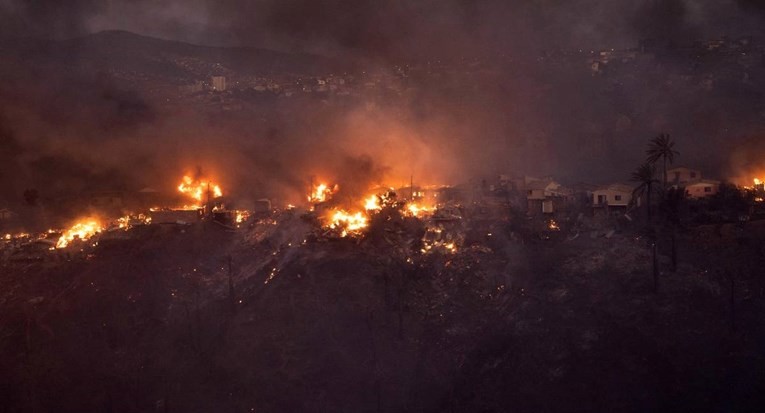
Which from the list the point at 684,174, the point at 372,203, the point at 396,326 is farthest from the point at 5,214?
the point at 684,174

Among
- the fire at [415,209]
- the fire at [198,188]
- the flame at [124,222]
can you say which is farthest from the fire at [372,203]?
the flame at [124,222]

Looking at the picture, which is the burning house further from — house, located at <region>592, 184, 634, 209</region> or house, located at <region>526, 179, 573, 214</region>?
house, located at <region>526, 179, 573, 214</region>

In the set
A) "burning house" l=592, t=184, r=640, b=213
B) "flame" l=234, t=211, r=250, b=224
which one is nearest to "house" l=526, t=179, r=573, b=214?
"burning house" l=592, t=184, r=640, b=213

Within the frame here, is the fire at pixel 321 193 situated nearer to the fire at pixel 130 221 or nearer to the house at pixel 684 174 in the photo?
the fire at pixel 130 221

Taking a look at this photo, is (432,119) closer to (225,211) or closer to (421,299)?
(225,211)

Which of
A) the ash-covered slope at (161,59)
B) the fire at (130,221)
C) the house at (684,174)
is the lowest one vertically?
the fire at (130,221)

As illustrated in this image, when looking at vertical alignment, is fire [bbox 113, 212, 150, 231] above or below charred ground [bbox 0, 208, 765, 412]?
above
